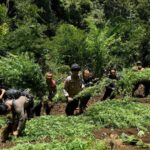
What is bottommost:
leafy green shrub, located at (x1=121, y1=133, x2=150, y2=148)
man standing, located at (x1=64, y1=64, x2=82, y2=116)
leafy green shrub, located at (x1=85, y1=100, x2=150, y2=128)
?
leafy green shrub, located at (x1=121, y1=133, x2=150, y2=148)

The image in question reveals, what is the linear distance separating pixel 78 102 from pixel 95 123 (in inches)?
59.6

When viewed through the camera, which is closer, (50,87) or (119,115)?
(119,115)

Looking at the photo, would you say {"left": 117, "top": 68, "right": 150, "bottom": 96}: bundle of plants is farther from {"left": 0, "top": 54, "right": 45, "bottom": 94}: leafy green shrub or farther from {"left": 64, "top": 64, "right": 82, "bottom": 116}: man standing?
{"left": 64, "top": 64, "right": 82, "bottom": 116}: man standing

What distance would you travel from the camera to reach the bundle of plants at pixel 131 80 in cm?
1684

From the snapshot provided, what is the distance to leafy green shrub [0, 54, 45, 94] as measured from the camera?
1673cm

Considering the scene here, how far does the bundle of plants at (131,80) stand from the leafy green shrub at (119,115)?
2131mm

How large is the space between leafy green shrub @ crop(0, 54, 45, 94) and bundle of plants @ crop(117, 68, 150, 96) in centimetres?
271

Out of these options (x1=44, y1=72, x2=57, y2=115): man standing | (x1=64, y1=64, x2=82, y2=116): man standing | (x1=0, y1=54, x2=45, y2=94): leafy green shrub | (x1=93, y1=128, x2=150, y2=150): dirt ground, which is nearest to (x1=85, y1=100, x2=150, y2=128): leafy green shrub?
(x1=93, y1=128, x2=150, y2=150): dirt ground

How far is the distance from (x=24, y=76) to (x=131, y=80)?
3807 millimetres

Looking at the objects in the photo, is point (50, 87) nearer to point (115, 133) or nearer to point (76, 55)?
point (115, 133)

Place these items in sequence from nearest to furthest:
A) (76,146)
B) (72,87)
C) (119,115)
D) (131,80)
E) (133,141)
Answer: (76,146) → (133,141) → (119,115) → (72,87) → (131,80)

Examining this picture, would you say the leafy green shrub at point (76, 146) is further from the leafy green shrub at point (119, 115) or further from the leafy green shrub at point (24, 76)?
the leafy green shrub at point (24, 76)

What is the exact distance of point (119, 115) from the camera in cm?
1333

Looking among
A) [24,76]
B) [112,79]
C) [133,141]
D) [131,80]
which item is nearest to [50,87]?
[24,76]
